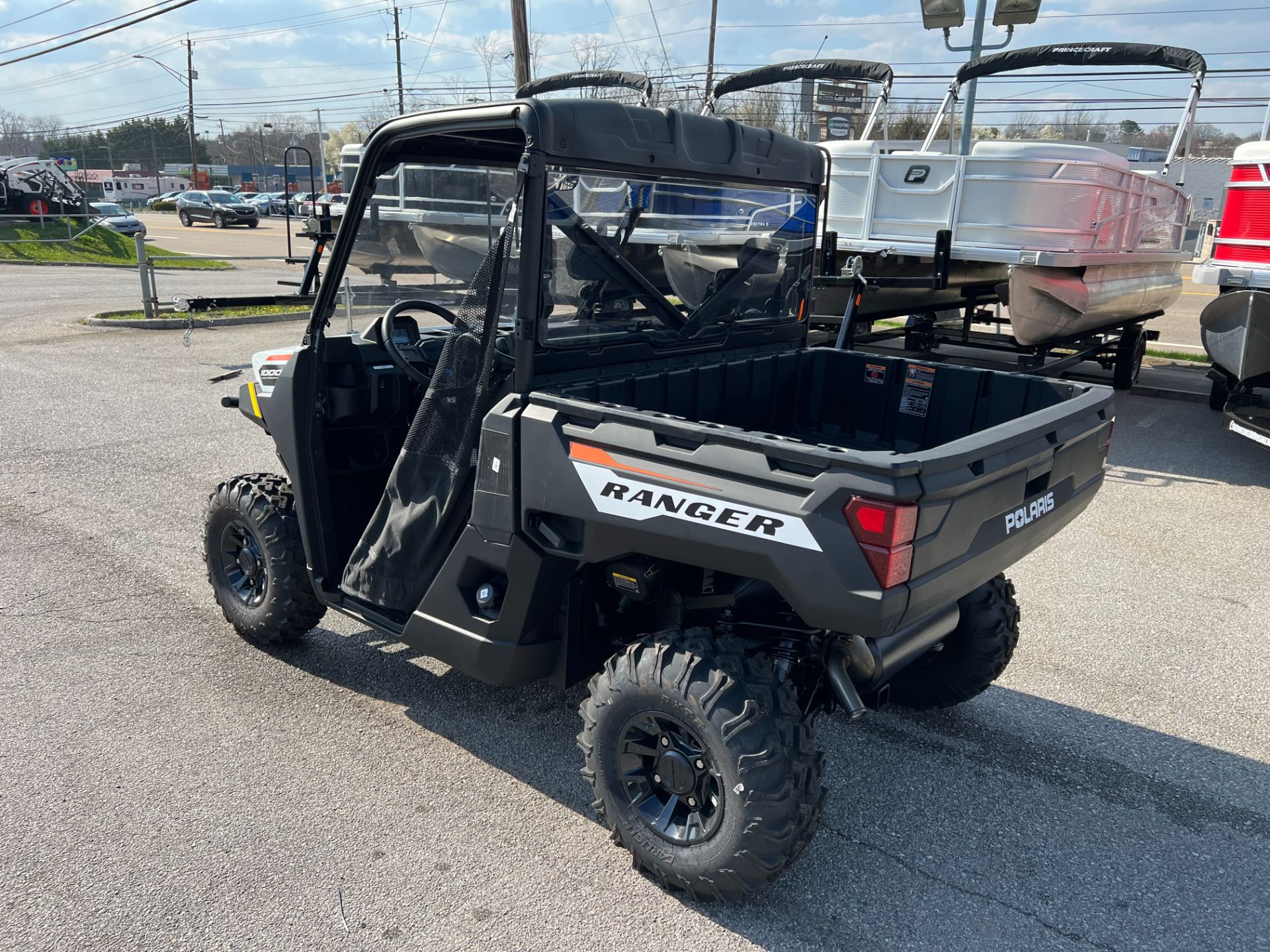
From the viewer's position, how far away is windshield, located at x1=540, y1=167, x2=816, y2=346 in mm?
2918

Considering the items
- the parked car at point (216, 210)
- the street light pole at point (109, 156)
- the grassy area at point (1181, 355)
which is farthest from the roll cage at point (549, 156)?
the street light pole at point (109, 156)

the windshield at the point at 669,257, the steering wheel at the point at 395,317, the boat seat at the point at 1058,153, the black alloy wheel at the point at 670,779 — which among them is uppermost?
the boat seat at the point at 1058,153

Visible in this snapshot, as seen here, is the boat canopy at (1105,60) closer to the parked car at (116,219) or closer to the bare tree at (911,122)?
the bare tree at (911,122)

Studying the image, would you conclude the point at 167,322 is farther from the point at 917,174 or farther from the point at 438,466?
the point at 438,466

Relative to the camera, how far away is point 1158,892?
9.14ft

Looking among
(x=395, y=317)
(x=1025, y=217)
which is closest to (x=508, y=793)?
(x=395, y=317)

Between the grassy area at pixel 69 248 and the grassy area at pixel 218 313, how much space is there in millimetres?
8338

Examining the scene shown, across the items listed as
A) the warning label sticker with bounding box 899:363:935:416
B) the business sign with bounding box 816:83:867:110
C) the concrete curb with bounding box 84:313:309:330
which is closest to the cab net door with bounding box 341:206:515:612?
the warning label sticker with bounding box 899:363:935:416

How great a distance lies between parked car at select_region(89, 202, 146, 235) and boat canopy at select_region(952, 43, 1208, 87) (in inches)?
1004

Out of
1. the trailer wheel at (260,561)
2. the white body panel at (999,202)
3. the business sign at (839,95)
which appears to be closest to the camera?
the trailer wheel at (260,561)

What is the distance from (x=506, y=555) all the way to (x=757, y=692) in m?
0.84

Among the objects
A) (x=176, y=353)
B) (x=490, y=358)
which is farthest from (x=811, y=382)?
(x=176, y=353)

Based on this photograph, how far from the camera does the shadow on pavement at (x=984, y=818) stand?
8.66 feet

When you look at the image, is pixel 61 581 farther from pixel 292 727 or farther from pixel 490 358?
pixel 490 358
